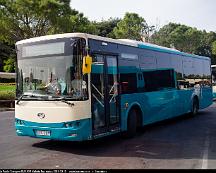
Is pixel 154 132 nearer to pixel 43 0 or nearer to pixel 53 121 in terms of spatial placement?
pixel 53 121

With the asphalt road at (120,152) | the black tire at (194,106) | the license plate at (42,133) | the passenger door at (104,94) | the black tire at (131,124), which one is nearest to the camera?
the asphalt road at (120,152)

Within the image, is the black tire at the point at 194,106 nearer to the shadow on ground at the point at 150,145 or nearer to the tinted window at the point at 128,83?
the shadow on ground at the point at 150,145

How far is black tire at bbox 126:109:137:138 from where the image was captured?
11.8m

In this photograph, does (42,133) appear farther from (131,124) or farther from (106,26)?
(106,26)

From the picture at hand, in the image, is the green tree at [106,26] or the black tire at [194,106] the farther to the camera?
the green tree at [106,26]

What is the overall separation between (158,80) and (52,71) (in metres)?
5.30

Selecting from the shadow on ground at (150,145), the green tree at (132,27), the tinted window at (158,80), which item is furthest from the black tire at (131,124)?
the green tree at (132,27)

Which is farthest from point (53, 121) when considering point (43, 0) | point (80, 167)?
point (43, 0)

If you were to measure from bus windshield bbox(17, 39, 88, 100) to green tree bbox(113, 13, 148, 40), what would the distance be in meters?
41.7

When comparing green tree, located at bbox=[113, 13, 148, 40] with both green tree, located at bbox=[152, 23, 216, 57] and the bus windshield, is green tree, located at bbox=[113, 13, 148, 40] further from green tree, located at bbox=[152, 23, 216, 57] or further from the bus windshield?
the bus windshield

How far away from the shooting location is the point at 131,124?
11.9 metres

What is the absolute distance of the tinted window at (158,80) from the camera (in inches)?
522

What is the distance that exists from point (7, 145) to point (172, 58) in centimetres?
760

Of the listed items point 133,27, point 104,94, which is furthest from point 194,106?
point 133,27
